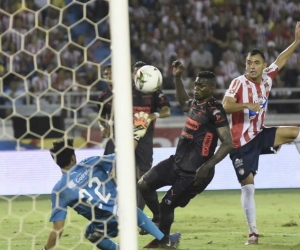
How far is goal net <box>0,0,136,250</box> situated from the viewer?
8.73 m

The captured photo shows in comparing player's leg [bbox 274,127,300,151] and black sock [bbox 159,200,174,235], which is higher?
player's leg [bbox 274,127,300,151]

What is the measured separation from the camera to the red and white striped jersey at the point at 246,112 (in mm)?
7203

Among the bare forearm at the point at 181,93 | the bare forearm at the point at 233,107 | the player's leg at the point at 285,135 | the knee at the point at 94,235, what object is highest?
the bare forearm at the point at 181,93

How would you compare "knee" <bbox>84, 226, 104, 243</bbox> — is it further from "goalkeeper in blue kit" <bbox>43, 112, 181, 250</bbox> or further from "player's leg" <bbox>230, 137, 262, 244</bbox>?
"player's leg" <bbox>230, 137, 262, 244</bbox>

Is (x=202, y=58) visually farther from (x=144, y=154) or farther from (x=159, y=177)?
(x=159, y=177)

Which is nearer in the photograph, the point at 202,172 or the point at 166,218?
the point at 202,172

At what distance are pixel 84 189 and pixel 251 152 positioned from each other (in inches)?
83.6

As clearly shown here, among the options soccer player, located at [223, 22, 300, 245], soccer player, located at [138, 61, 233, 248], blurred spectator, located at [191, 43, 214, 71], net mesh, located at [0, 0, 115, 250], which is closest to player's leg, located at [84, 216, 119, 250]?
soccer player, located at [138, 61, 233, 248]

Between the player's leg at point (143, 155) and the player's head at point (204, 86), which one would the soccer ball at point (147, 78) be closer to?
the player's head at point (204, 86)

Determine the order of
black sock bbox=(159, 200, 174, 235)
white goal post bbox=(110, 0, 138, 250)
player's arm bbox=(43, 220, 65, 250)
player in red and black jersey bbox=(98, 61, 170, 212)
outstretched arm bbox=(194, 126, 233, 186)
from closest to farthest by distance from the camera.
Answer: white goal post bbox=(110, 0, 138, 250) → player's arm bbox=(43, 220, 65, 250) → outstretched arm bbox=(194, 126, 233, 186) → black sock bbox=(159, 200, 174, 235) → player in red and black jersey bbox=(98, 61, 170, 212)

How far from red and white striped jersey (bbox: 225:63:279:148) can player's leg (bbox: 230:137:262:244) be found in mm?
78

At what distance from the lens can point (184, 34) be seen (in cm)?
1620

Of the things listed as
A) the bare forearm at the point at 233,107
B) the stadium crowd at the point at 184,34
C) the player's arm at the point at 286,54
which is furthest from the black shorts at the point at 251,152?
the stadium crowd at the point at 184,34

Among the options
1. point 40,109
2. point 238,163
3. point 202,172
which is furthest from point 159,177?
point 40,109
